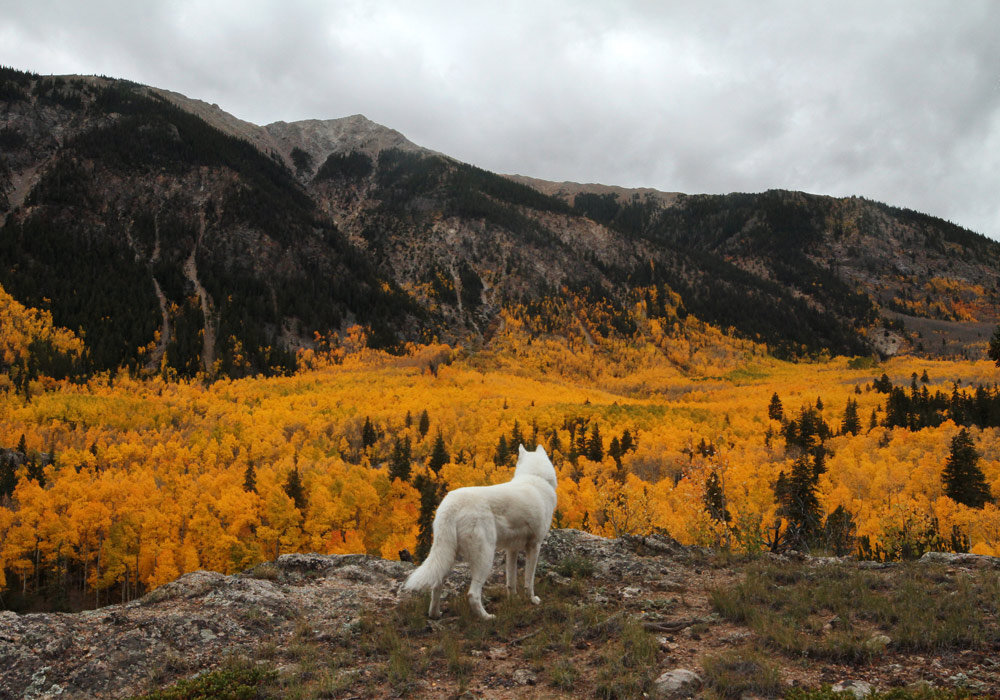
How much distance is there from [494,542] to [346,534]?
48911 millimetres

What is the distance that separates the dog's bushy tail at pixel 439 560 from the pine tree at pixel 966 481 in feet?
203

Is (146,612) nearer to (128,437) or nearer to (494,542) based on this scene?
(494,542)

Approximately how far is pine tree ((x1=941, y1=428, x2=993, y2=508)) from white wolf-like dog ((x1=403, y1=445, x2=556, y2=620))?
59.7 meters

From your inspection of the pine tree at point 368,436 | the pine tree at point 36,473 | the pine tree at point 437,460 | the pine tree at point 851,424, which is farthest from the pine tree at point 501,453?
the pine tree at point 36,473

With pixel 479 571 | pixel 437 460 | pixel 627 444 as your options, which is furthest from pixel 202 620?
pixel 627 444

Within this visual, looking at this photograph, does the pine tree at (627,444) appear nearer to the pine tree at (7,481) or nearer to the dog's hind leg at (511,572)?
the dog's hind leg at (511,572)

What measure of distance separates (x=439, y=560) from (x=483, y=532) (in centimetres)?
80

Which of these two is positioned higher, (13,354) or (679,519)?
(13,354)

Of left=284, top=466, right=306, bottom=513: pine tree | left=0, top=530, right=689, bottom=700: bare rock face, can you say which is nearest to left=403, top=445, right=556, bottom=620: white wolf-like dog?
left=0, top=530, right=689, bottom=700: bare rock face

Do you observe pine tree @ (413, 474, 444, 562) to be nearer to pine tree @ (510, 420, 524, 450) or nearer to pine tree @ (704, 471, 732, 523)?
pine tree @ (510, 420, 524, 450)

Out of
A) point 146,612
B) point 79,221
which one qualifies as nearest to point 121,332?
point 79,221

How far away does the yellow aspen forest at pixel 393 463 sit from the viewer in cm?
4706

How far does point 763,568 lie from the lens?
9867 millimetres

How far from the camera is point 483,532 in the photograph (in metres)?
8.06
